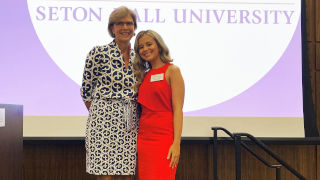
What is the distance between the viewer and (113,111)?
2168 millimetres

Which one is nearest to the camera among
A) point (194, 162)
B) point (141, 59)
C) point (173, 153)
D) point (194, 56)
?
point (173, 153)

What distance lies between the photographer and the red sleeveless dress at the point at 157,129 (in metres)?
2.10

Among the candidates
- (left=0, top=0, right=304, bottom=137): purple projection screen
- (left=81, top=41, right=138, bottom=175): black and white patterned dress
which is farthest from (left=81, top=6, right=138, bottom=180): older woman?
(left=0, top=0, right=304, bottom=137): purple projection screen

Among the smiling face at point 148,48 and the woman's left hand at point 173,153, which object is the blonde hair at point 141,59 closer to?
the smiling face at point 148,48

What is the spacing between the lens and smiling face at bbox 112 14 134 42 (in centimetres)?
217

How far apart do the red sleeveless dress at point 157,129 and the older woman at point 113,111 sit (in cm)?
10

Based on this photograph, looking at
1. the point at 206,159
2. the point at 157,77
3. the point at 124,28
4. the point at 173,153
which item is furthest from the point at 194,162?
the point at 124,28

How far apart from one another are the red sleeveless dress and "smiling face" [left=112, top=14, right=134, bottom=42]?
292 mm

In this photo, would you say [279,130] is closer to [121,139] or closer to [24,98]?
[121,139]

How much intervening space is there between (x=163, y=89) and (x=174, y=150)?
13.6 inches

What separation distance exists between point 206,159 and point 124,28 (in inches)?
72.0

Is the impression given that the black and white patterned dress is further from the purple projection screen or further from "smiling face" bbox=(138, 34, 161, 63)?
the purple projection screen

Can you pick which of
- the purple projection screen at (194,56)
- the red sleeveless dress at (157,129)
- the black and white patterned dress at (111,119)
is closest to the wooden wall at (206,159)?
the purple projection screen at (194,56)

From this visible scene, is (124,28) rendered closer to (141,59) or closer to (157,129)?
(141,59)
